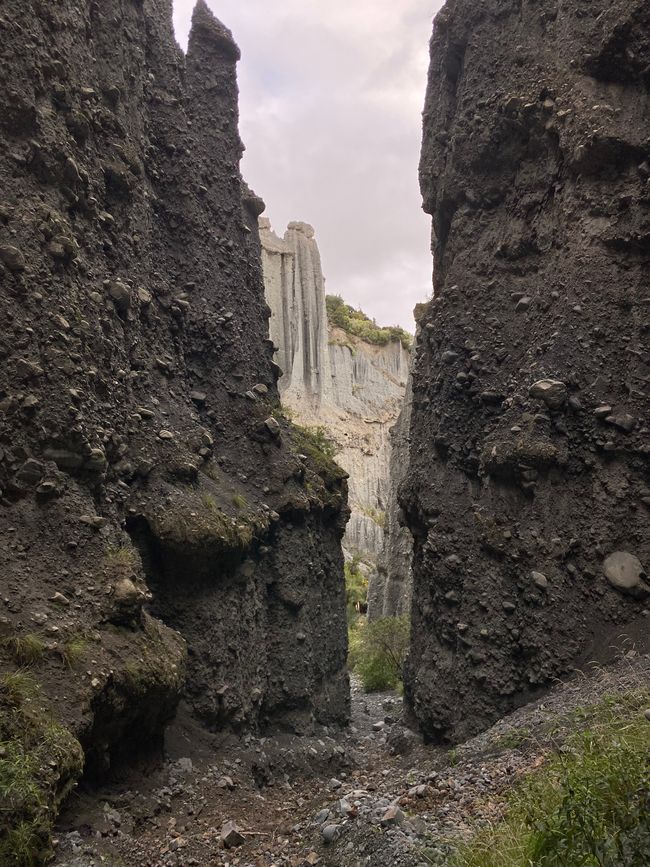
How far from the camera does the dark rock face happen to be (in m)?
10.2

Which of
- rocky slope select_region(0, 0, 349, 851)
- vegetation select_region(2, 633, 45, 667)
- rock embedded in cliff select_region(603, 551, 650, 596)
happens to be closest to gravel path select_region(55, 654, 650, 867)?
rocky slope select_region(0, 0, 349, 851)

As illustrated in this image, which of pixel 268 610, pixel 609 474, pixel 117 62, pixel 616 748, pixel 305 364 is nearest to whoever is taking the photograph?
pixel 616 748

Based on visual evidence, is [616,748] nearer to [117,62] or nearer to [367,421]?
[117,62]

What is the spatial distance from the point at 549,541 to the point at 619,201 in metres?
5.72

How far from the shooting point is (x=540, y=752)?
23.4 ft

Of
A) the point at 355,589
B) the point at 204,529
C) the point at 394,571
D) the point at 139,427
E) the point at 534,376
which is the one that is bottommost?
the point at 355,589

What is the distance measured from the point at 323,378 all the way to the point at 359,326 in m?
11.8

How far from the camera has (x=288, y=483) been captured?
13.6 metres

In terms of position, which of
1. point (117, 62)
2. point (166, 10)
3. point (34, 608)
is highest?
point (166, 10)

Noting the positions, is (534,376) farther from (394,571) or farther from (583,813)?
(394,571)

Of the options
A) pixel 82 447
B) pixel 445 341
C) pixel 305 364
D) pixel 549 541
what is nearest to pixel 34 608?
pixel 82 447

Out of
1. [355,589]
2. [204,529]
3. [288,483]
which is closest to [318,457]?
[288,483]

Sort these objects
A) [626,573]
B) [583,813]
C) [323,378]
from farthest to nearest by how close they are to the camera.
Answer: [323,378] < [626,573] < [583,813]

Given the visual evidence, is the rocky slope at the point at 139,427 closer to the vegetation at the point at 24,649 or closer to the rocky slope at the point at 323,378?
the vegetation at the point at 24,649
